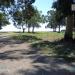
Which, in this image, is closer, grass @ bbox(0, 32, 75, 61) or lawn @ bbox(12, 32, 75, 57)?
grass @ bbox(0, 32, 75, 61)

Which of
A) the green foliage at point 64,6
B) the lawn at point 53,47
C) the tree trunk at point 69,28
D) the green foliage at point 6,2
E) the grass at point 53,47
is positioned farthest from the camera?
the green foliage at point 6,2

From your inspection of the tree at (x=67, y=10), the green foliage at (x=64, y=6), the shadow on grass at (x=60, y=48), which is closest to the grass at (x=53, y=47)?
the shadow on grass at (x=60, y=48)

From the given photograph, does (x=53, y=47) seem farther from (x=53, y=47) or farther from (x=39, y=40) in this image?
(x=39, y=40)

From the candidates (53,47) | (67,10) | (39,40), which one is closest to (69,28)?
(67,10)

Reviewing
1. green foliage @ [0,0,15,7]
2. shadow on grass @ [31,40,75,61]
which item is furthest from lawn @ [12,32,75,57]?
green foliage @ [0,0,15,7]

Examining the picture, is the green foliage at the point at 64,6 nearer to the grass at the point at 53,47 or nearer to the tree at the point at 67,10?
the tree at the point at 67,10

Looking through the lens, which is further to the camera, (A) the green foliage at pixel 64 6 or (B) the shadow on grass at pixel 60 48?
(A) the green foliage at pixel 64 6

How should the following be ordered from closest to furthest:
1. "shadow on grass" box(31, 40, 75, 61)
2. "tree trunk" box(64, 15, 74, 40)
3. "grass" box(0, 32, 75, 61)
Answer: "shadow on grass" box(31, 40, 75, 61) < "grass" box(0, 32, 75, 61) < "tree trunk" box(64, 15, 74, 40)

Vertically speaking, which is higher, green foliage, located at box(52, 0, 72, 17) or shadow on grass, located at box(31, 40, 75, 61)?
green foliage, located at box(52, 0, 72, 17)

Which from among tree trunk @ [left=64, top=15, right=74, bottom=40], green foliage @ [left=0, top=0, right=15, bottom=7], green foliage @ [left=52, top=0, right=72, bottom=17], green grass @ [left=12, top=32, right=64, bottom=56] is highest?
green foliage @ [left=0, top=0, right=15, bottom=7]

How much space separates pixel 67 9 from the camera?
24.2 m

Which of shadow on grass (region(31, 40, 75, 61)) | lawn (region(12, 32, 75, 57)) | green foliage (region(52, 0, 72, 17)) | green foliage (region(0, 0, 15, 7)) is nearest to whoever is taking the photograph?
shadow on grass (region(31, 40, 75, 61))

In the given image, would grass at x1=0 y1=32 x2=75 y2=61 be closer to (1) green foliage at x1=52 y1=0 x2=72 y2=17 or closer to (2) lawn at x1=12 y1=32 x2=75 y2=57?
(2) lawn at x1=12 y1=32 x2=75 y2=57

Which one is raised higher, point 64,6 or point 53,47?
point 64,6
